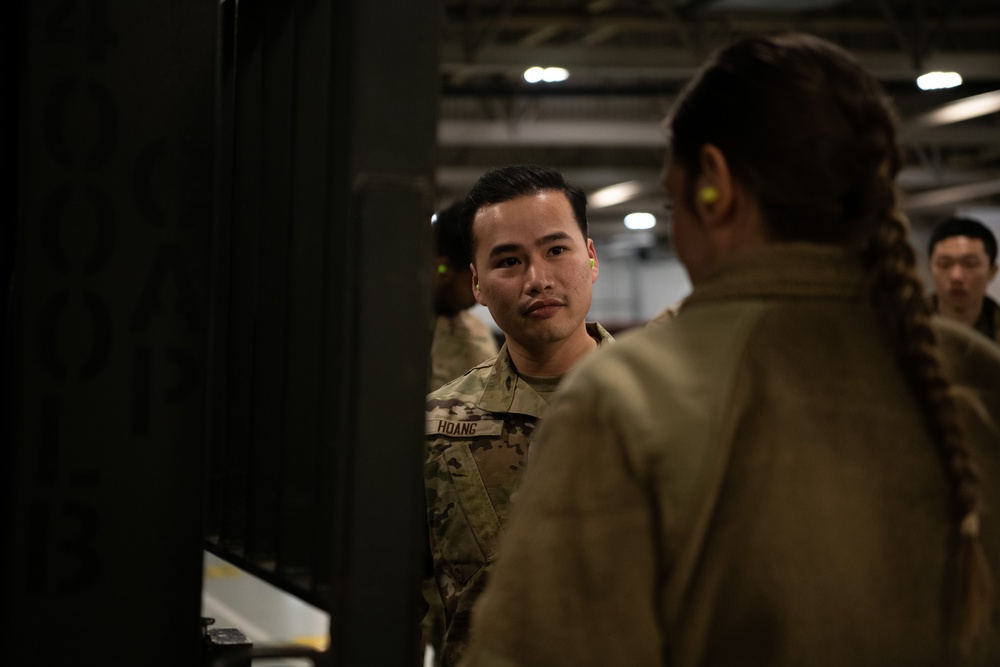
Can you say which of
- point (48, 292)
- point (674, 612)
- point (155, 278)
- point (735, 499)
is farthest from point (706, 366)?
point (48, 292)

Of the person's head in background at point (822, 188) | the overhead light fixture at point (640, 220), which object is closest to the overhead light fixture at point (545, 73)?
the overhead light fixture at point (640, 220)

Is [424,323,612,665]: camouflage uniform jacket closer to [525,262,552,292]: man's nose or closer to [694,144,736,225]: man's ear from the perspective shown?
[525,262,552,292]: man's nose

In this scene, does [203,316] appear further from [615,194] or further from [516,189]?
[615,194]

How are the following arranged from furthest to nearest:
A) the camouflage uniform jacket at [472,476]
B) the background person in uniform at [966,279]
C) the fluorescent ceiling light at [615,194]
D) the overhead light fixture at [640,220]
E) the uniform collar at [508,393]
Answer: the overhead light fixture at [640,220]
the fluorescent ceiling light at [615,194]
the background person in uniform at [966,279]
the uniform collar at [508,393]
the camouflage uniform jacket at [472,476]

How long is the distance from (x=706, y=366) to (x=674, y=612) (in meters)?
0.28

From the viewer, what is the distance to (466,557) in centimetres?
250

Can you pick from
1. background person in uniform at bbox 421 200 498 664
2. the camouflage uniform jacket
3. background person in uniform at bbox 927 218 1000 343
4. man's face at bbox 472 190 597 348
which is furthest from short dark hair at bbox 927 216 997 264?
the camouflage uniform jacket

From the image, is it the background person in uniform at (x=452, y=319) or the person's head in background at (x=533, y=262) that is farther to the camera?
the background person in uniform at (x=452, y=319)

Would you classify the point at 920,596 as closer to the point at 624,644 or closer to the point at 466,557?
the point at 624,644

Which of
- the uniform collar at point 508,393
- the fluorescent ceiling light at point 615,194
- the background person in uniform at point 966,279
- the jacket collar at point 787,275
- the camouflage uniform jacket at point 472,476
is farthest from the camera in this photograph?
the fluorescent ceiling light at point 615,194

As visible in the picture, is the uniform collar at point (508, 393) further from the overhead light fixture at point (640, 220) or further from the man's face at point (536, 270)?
Answer: the overhead light fixture at point (640, 220)

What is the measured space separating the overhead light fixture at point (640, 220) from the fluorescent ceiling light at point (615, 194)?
1.21 metres

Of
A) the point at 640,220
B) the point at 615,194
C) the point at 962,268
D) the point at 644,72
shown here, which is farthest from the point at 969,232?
the point at 640,220

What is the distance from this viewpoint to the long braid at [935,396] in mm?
1272
